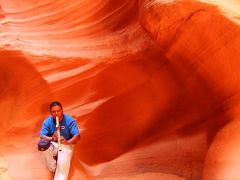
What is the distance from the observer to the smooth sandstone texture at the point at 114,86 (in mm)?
4203

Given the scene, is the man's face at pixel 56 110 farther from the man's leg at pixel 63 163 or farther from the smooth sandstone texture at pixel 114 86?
the smooth sandstone texture at pixel 114 86

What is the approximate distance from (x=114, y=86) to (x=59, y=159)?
48.4 inches

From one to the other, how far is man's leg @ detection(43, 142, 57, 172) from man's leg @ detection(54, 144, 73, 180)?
0.06 metres

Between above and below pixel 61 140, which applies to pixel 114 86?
above

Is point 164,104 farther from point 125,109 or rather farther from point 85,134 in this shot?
point 85,134

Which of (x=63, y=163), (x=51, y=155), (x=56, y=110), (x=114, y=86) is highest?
(x=114, y=86)

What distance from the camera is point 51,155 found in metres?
4.18

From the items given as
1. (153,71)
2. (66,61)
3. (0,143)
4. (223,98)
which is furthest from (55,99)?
(223,98)

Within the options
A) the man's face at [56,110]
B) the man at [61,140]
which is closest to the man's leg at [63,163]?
the man at [61,140]

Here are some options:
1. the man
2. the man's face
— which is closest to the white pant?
the man

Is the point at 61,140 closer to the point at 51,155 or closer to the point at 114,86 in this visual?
the point at 51,155

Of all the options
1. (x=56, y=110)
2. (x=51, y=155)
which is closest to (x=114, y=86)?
(x=56, y=110)

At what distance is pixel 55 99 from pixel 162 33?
1.47 m

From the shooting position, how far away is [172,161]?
14.6 ft
